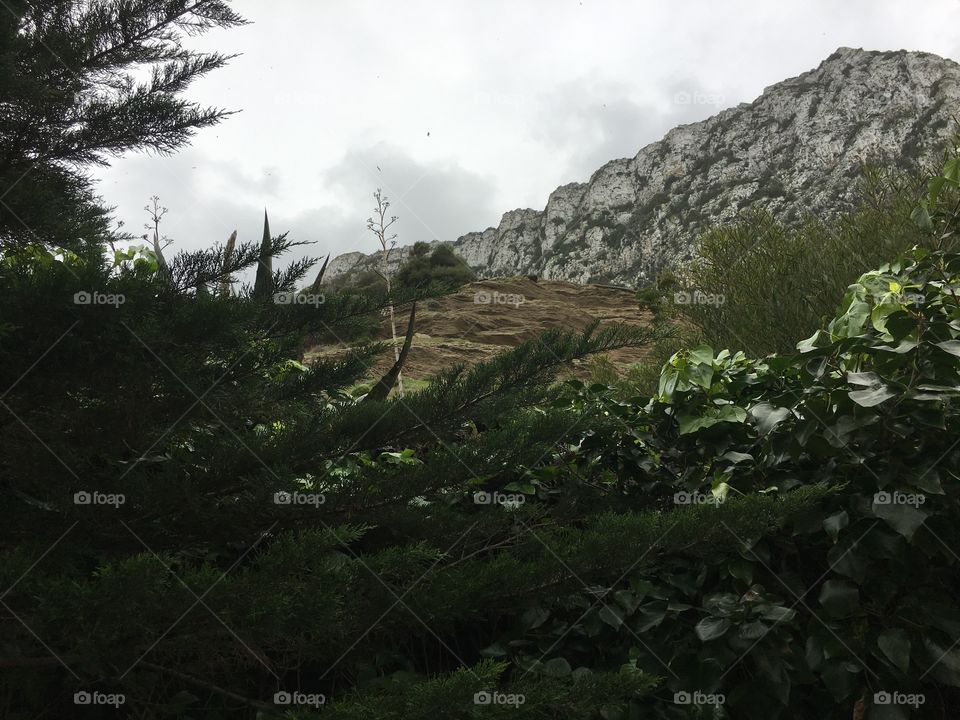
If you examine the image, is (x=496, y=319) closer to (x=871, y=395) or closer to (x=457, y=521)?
(x=457, y=521)

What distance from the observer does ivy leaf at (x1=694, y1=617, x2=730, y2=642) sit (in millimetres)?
1897

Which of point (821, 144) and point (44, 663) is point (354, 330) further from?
point (821, 144)

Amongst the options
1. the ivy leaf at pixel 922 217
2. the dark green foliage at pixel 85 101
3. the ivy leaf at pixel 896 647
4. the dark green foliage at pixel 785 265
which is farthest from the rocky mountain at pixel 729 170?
the ivy leaf at pixel 896 647

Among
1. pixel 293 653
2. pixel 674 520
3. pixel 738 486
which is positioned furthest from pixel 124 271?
pixel 738 486

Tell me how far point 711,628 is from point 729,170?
6096 centimetres

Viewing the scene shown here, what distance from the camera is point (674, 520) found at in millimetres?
1888

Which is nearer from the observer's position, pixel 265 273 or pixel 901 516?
pixel 901 516

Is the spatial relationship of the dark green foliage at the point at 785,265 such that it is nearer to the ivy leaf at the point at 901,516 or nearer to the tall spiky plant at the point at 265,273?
the ivy leaf at the point at 901,516

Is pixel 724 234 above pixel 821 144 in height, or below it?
below

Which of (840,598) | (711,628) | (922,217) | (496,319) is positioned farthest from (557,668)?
(496,319)

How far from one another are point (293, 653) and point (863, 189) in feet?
31.2

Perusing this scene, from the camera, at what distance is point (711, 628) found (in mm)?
1921

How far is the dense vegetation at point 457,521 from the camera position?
1.73 metres

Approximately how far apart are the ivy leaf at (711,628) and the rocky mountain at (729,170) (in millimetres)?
41668
